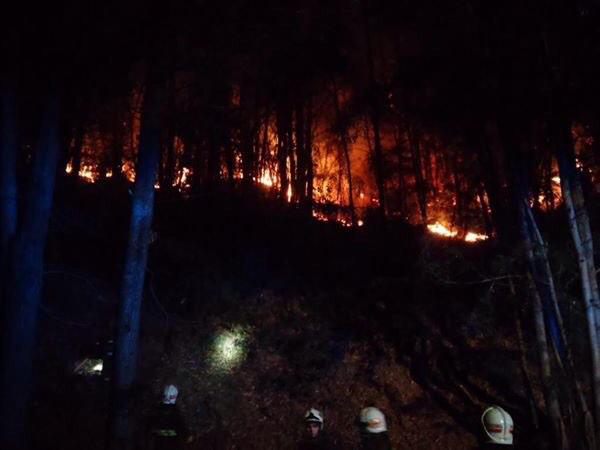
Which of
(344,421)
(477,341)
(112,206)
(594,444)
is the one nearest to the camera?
(594,444)

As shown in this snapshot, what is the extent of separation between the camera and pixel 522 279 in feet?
38.2

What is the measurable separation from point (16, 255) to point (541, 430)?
41.8 ft

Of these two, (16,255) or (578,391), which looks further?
(578,391)

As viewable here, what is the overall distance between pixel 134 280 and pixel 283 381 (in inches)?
241

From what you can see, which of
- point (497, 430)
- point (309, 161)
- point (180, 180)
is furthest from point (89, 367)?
point (309, 161)

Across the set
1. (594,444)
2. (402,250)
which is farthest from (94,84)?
(402,250)

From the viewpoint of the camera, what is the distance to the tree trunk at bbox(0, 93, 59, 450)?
7613 mm

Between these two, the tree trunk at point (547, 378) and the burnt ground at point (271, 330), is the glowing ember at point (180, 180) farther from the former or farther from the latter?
the tree trunk at point (547, 378)

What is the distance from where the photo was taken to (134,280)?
9.79m

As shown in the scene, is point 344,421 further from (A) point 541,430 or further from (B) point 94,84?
(B) point 94,84

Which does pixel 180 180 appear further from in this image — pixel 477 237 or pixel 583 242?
pixel 583 242

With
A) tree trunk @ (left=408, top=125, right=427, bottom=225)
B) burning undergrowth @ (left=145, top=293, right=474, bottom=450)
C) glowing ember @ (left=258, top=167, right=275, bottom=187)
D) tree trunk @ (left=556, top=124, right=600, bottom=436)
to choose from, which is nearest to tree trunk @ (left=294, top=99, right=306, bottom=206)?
glowing ember @ (left=258, top=167, right=275, bottom=187)

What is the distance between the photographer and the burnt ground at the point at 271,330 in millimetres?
11977

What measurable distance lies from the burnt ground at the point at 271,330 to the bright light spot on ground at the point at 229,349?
0.24ft
